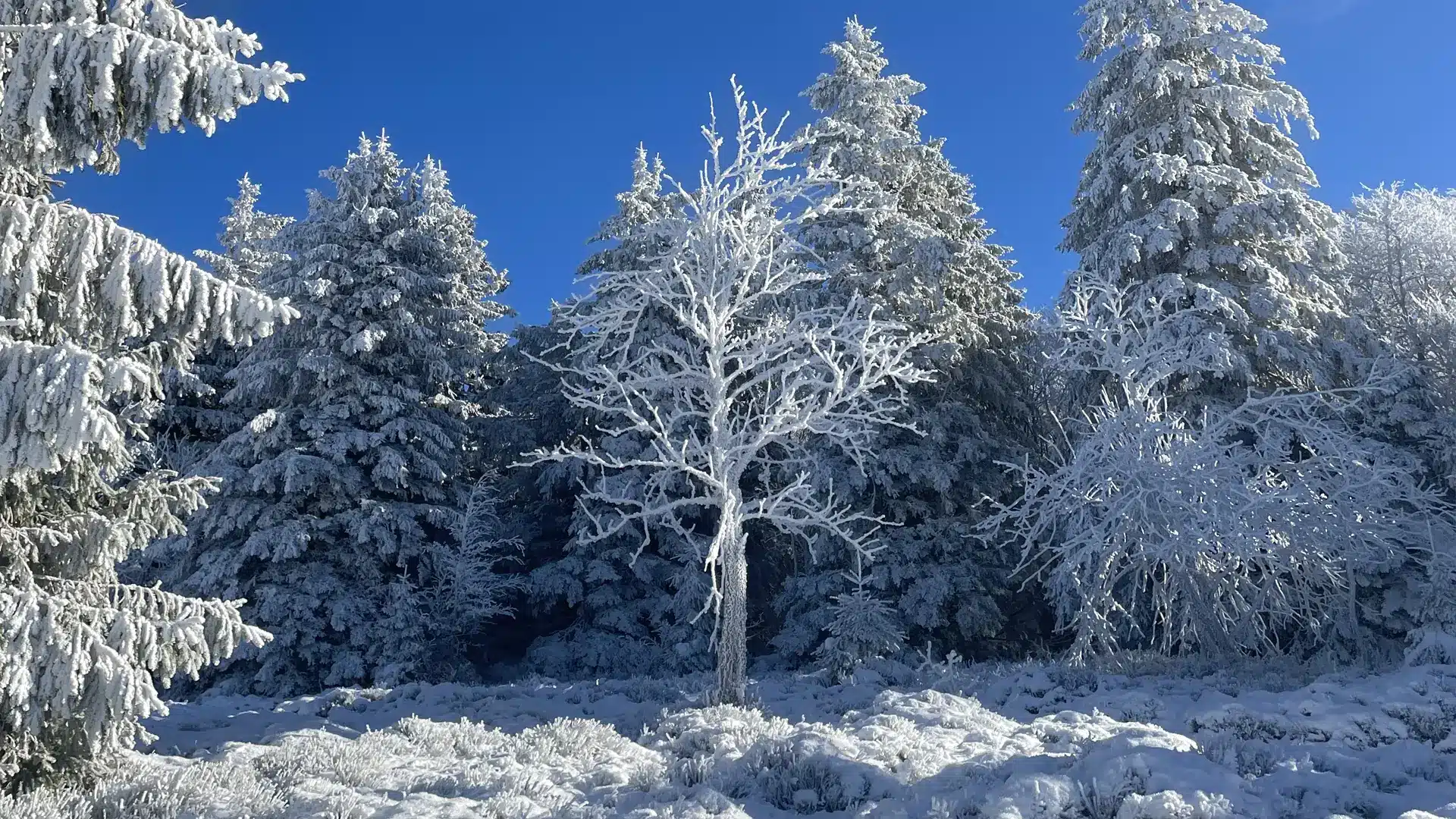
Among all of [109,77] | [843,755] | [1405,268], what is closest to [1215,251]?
[1405,268]

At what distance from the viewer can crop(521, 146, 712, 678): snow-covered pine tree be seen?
17969mm

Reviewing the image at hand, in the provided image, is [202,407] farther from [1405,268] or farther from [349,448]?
[1405,268]

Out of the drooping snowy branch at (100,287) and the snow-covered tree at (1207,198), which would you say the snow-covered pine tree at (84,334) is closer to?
the drooping snowy branch at (100,287)

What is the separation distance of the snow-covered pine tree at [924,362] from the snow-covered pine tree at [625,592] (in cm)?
217

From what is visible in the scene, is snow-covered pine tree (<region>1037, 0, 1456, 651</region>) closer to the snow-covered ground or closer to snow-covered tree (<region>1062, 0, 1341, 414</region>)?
snow-covered tree (<region>1062, 0, 1341, 414</region>)

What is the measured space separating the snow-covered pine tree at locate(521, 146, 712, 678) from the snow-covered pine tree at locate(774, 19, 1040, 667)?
2.17m

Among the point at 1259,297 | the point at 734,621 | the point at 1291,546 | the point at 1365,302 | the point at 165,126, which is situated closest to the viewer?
the point at 165,126

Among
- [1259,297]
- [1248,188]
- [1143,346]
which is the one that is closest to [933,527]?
[1143,346]

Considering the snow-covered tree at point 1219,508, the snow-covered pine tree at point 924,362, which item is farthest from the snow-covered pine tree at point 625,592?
the snow-covered tree at point 1219,508

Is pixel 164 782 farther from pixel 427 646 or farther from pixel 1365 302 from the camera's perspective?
pixel 1365 302

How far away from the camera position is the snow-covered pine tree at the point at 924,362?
16.8 m

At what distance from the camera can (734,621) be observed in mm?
11062

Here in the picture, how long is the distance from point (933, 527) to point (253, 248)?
2041 centimetres

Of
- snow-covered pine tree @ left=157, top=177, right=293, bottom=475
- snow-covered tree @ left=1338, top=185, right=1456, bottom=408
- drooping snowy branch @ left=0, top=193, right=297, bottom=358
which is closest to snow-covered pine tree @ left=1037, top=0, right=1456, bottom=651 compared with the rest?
snow-covered tree @ left=1338, top=185, right=1456, bottom=408
